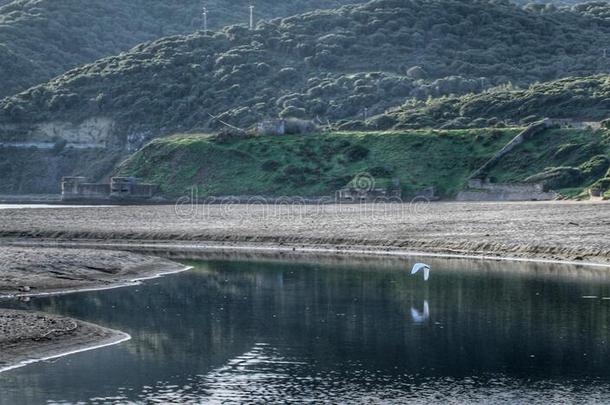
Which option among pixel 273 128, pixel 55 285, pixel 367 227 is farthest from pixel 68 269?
pixel 273 128

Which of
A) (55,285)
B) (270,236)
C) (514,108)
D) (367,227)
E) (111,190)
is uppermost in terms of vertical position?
(514,108)

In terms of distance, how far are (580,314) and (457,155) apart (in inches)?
2214

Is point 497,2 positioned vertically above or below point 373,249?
above

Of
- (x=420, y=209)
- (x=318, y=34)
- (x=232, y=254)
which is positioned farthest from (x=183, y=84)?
(x=232, y=254)

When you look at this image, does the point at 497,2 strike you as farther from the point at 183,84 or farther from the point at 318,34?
the point at 183,84

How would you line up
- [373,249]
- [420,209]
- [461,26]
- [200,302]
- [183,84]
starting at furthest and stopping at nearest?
[461,26]
[183,84]
[420,209]
[373,249]
[200,302]

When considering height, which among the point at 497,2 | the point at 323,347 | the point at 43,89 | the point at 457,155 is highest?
the point at 497,2

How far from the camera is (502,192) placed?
8494 cm

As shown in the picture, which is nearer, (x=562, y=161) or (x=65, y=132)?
(x=562, y=161)

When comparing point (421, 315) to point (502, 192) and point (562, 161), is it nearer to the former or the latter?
point (502, 192)

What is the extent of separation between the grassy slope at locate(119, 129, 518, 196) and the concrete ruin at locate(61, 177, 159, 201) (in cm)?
208

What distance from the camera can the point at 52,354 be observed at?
32125 mm

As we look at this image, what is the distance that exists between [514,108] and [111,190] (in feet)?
125

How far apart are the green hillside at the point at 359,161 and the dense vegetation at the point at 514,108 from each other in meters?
8.69
